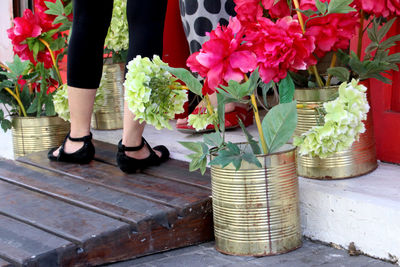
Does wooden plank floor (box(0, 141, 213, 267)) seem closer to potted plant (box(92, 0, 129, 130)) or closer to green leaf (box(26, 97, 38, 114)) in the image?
green leaf (box(26, 97, 38, 114))

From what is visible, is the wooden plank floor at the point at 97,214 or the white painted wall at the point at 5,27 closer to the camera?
the wooden plank floor at the point at 97,214

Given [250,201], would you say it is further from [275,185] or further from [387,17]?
[387,17]

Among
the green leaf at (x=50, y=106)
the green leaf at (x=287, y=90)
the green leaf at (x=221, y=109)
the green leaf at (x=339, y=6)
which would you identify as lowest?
the green leaf at (x=50, y=106)

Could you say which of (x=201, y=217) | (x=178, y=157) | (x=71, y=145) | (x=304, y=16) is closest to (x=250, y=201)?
(x=201, y=217)

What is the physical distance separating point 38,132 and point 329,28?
4.52 feet

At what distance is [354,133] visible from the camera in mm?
1348

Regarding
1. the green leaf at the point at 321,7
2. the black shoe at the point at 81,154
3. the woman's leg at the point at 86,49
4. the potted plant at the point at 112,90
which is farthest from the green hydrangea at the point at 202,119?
A: the potted plant at the point at 112,90

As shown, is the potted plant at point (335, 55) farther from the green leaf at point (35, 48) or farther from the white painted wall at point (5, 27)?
the white painted wall at point (5, 27)

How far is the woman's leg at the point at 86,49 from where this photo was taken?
1947 mm

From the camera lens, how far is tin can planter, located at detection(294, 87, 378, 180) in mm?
1644

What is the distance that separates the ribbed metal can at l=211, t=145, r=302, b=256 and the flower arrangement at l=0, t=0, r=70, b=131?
116cm

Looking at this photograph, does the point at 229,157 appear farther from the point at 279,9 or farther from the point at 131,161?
the point at 131,161

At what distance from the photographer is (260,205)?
146 centimetres

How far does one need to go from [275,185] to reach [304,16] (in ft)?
1.35
